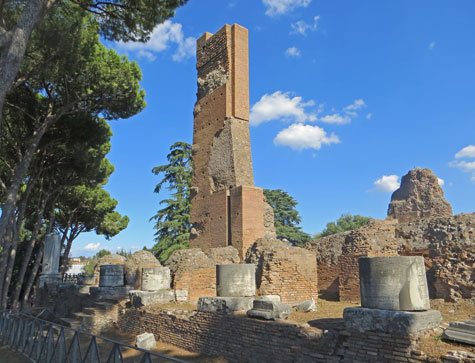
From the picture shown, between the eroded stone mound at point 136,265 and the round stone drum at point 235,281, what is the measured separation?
19.6ft

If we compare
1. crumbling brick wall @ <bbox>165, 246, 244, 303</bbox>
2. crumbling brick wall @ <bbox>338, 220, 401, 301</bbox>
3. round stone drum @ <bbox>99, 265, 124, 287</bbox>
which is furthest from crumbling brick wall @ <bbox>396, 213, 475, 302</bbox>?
round stone drum @ <bbox>99, 265, 124, 287</bbox>

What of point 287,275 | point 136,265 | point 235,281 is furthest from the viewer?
point 136,265

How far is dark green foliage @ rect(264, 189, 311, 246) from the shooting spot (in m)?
31.9

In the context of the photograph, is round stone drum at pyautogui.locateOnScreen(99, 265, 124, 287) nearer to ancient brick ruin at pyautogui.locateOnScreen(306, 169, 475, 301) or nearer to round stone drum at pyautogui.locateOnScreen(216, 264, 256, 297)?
round stone drum at pyautogui.locateOnScreen(216, 264, 256, 297)

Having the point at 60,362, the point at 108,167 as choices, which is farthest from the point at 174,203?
the point at 60,362

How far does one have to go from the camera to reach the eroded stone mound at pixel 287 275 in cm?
942

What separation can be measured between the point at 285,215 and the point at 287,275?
24.5 m

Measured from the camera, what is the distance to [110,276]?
1197 centimetres

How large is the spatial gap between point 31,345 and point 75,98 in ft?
27.6

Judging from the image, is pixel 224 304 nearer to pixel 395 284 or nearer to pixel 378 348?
pixel 378 348

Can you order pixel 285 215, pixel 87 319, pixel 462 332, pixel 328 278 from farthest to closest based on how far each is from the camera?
1. pixel 285 215
2. pixel 328 278
3. pixel 87 319
4. pixel 462 332

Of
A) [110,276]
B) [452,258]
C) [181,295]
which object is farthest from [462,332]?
[110,276]

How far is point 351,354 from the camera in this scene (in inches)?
177

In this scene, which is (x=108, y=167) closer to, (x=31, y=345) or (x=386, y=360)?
(x=31, y=345)
